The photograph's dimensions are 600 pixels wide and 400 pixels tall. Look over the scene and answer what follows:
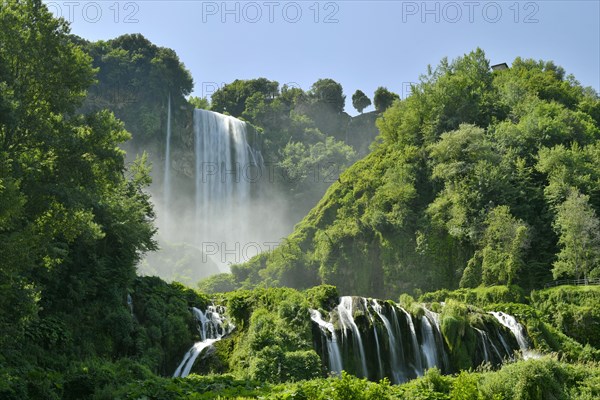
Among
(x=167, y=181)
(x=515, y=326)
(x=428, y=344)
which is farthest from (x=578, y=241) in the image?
(x=167, y=181)

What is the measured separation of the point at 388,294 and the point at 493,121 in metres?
19.6

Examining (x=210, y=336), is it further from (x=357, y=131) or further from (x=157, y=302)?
(x=357, y=131)

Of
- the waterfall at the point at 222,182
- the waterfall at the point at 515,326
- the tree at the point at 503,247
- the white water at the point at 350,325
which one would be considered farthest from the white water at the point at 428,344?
the waterfall at the point at 222,182

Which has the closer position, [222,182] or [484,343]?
[484,343]

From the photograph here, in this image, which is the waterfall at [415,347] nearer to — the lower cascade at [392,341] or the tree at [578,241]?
the lower cascade at [392,341]

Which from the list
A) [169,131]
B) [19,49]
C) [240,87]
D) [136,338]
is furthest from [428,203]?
[240,87]

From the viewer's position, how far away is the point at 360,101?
105 meters

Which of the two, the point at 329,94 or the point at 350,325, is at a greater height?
the point at 329,94

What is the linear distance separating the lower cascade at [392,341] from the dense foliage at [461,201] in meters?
11.5

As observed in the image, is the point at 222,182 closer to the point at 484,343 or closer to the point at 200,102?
the point at 200,102

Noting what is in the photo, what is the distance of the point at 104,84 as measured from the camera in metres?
76.4

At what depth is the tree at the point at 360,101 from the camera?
105 meters

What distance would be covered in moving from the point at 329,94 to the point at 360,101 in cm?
759

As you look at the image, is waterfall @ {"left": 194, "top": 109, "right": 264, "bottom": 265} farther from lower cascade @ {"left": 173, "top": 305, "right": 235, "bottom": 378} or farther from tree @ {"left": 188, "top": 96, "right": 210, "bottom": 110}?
lower cascade @ {"left": 173, "top": 305, "right": 235, "bottom": 378}
